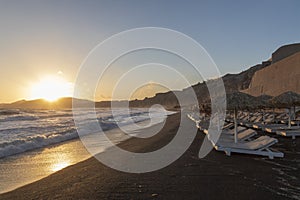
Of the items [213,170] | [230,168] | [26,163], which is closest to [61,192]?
[213,170]

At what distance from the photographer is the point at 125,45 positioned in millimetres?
10922

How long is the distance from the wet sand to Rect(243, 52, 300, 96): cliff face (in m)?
17.3

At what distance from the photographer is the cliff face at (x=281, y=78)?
22.4 m

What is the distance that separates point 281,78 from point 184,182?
2430cm

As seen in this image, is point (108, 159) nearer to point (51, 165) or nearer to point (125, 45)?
point (51, 165)

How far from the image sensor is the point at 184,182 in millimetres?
5031

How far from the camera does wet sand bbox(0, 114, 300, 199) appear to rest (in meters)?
4.39

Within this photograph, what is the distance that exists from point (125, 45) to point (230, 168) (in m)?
6.63

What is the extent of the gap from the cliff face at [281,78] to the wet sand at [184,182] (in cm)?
1730

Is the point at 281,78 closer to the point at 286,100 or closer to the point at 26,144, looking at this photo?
the point at 286,100

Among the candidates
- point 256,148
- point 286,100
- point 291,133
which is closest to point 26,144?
point 256,148

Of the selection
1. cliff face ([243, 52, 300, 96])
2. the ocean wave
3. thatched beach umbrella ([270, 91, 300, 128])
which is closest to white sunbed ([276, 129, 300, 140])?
thatched beach umbrella ([270, 91, 300, 128])

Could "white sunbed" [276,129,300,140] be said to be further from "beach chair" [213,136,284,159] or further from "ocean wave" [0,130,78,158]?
"ocean wave" [0,130,78,158]

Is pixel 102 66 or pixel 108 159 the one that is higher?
pixel 102 66
